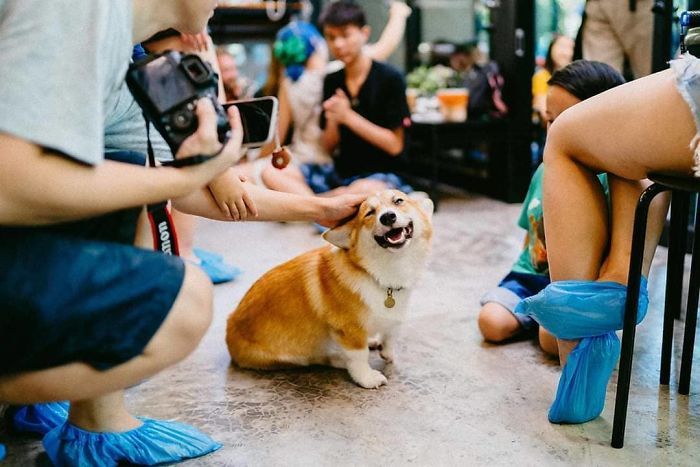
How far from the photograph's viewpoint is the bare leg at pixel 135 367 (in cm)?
108

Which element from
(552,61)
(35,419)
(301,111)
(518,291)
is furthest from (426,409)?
(552,61)

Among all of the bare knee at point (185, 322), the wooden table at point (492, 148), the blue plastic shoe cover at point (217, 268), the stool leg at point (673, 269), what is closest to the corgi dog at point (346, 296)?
the stool leg at point (673, 269)

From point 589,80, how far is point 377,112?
6.46ft

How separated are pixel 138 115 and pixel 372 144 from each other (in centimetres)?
252

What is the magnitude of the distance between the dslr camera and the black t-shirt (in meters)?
2.78

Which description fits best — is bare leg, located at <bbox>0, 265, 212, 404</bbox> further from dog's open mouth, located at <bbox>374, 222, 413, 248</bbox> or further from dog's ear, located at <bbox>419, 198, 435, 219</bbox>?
dog's ear, located at <bbox>419, 198, 435, 219</bbox>

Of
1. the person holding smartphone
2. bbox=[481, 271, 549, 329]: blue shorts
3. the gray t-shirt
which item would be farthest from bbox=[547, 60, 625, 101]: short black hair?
the gray t-shirt

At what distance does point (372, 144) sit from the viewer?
3.88m

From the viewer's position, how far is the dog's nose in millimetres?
1846

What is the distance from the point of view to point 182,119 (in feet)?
3.61

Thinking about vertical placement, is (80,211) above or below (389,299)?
above

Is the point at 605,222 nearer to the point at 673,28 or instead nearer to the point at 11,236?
the point at 11,236

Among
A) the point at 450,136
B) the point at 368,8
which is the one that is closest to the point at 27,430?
the point at 450,136

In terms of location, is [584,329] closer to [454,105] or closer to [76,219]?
[76,219]
